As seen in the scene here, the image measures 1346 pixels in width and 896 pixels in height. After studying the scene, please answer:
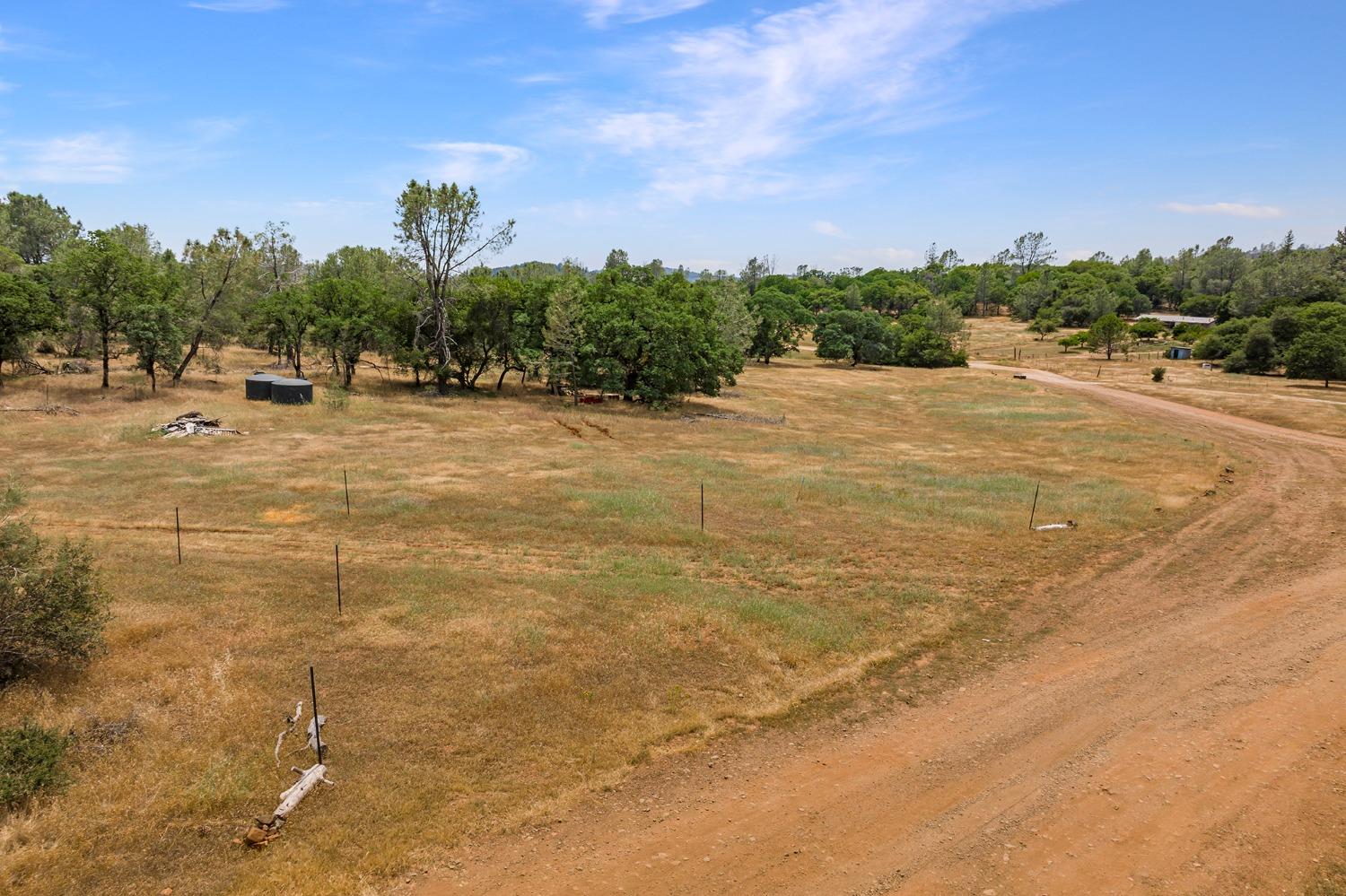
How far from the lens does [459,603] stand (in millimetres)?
17062

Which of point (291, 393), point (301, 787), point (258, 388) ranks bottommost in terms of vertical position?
point (301, 787)

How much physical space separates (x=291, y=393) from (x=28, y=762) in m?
40.3

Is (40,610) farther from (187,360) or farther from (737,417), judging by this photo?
(187,360)

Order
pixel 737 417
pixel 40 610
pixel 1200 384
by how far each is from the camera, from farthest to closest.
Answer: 1. pixel 1200 384
2. pixel 737 417
3. pixel 40 610

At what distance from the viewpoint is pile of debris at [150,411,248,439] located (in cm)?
3528

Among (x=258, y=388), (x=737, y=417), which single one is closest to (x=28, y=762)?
(x=258, y=388)

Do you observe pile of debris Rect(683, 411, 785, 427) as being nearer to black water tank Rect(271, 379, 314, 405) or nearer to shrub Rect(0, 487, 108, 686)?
black water tank Rect(271, 379, 314, 405)

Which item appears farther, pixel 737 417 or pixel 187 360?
pixel 737 417

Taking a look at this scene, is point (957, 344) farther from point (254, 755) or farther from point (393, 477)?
point (254, 755)

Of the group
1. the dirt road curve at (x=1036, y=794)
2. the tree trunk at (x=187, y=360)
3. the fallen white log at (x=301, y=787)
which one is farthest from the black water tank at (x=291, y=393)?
the dirt road curve at (x=1036, y=794)

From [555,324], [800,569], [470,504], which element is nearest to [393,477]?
[470,504]

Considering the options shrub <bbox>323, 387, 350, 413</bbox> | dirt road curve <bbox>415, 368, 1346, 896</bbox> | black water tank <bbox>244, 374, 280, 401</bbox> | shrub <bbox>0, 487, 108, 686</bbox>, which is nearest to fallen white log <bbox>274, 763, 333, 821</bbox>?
dirt road curve <bbox>415, 368, 1346, 896</bbox>

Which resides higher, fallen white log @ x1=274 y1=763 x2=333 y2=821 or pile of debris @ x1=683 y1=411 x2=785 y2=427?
pile of debris @ x1=683 y1=411 x2=785 y2=427

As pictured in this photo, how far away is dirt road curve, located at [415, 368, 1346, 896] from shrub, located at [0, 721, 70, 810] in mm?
5916
